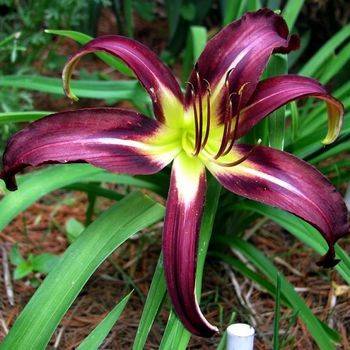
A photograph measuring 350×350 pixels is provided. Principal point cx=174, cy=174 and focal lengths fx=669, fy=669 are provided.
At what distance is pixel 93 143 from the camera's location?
1.18 meters

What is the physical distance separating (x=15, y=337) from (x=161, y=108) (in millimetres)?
493

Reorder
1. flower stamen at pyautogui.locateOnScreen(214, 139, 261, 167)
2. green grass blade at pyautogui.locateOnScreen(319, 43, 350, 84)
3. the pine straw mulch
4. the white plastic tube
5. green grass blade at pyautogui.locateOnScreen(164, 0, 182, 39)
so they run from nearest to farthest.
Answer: the white plastic tube → flower stamen at pyautogui.locateOnScreen(214, 139, 261, 167) → the pine straw mulch → green grass blade at pyautogui.locateOnScreen(319, 43, 350, 84) → green grass blade at pyautogui.locateOnScreen(164, 0, 182, 39)

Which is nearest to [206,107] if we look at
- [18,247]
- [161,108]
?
[161,108]

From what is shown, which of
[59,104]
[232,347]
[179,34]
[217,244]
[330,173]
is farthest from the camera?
[179,34]

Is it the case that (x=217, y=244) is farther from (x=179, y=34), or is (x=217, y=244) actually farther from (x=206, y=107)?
(x=179, y=34)

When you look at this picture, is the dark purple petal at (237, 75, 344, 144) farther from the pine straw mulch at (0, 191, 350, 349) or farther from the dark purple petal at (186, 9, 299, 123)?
the pine straw mulch at (0, 191, 350, 349)

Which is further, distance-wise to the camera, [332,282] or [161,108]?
[332,282]

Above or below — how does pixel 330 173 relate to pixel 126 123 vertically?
above

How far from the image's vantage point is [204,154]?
1265 mm

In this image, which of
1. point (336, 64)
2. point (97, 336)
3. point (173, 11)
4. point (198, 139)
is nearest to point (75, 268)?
point (97, 336)

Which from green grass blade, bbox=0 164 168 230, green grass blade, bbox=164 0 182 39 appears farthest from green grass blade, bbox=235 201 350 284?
green grass blade, bbox=164 0 182 39

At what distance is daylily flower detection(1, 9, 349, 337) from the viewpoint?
3.76 feet

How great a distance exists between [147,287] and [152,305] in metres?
0.43

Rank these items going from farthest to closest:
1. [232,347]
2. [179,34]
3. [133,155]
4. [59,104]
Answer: [179,34] → [59,104] → [133,155] → [232,347]
